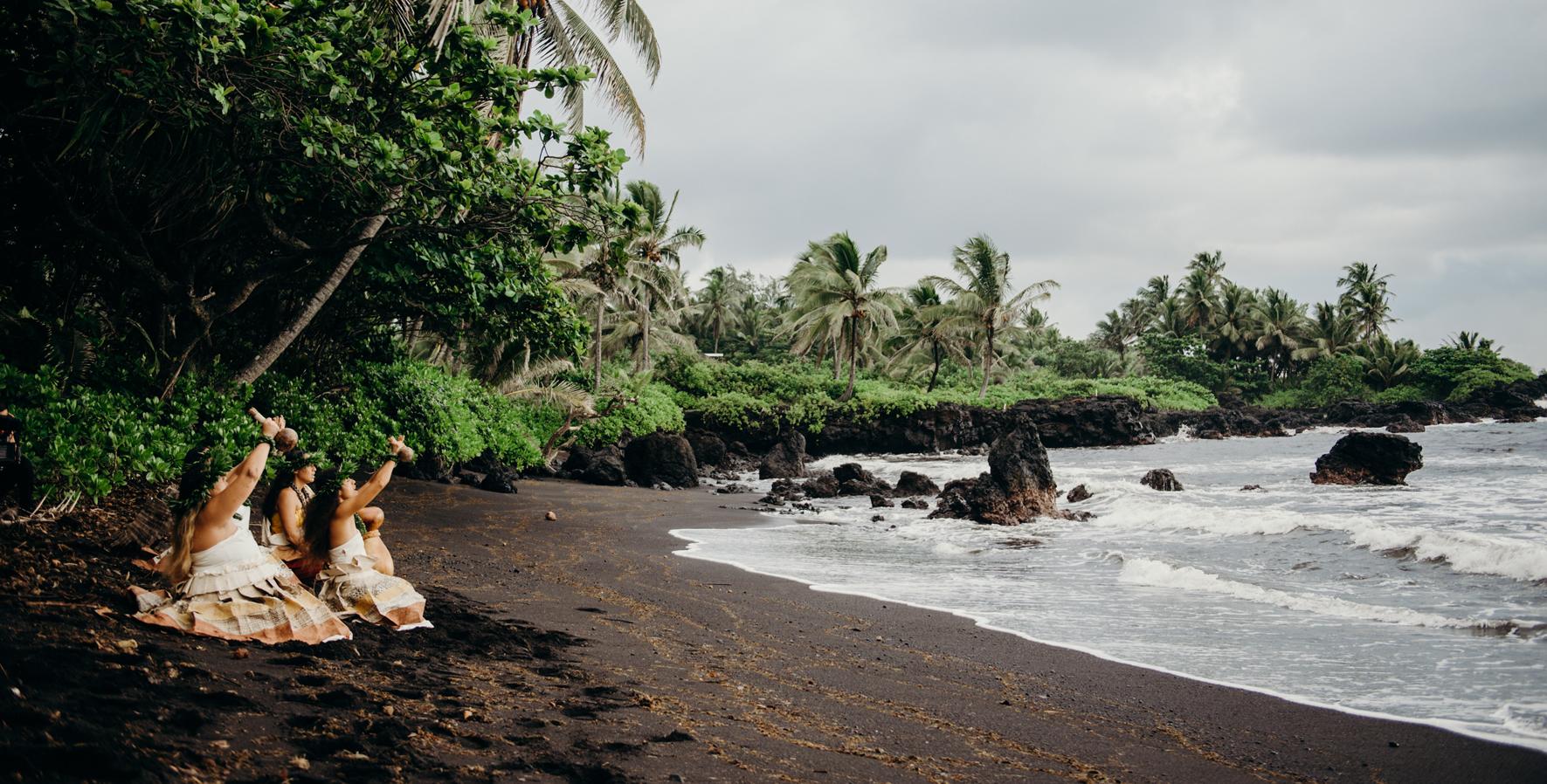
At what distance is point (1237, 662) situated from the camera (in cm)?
586

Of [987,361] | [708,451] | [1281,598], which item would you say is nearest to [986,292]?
[987,361]

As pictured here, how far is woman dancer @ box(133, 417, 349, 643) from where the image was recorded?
4000mm

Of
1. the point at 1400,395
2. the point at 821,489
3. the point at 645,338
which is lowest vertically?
the point at 821,489

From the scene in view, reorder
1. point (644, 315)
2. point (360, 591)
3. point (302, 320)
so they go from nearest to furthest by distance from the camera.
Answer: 1. point (360, 591)
2. point (302, 320)
3. point (644, 315)

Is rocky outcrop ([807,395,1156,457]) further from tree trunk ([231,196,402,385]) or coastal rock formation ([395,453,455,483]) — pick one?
tree trunk ([231,196,402,385])

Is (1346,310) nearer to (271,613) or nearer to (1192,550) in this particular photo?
(1192,550)

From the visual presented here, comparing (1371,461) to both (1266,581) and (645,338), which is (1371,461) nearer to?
(1266,581)

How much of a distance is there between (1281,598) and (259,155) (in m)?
9.26

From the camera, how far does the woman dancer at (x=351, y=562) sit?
189 inches

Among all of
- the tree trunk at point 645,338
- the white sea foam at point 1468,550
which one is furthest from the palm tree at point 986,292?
the white sea foam at point 1468,550

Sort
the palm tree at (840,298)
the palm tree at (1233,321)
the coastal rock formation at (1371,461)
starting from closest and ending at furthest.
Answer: the coastal rock formation at (1371,461) < the palm tree at (840,298) < the palm tree at (1233,321)

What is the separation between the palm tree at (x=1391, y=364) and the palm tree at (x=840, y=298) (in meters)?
34.6

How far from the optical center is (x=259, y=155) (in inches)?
256

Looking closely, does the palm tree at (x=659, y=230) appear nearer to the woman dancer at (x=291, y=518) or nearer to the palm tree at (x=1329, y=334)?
the woman dancer at (x=291, y=518)
